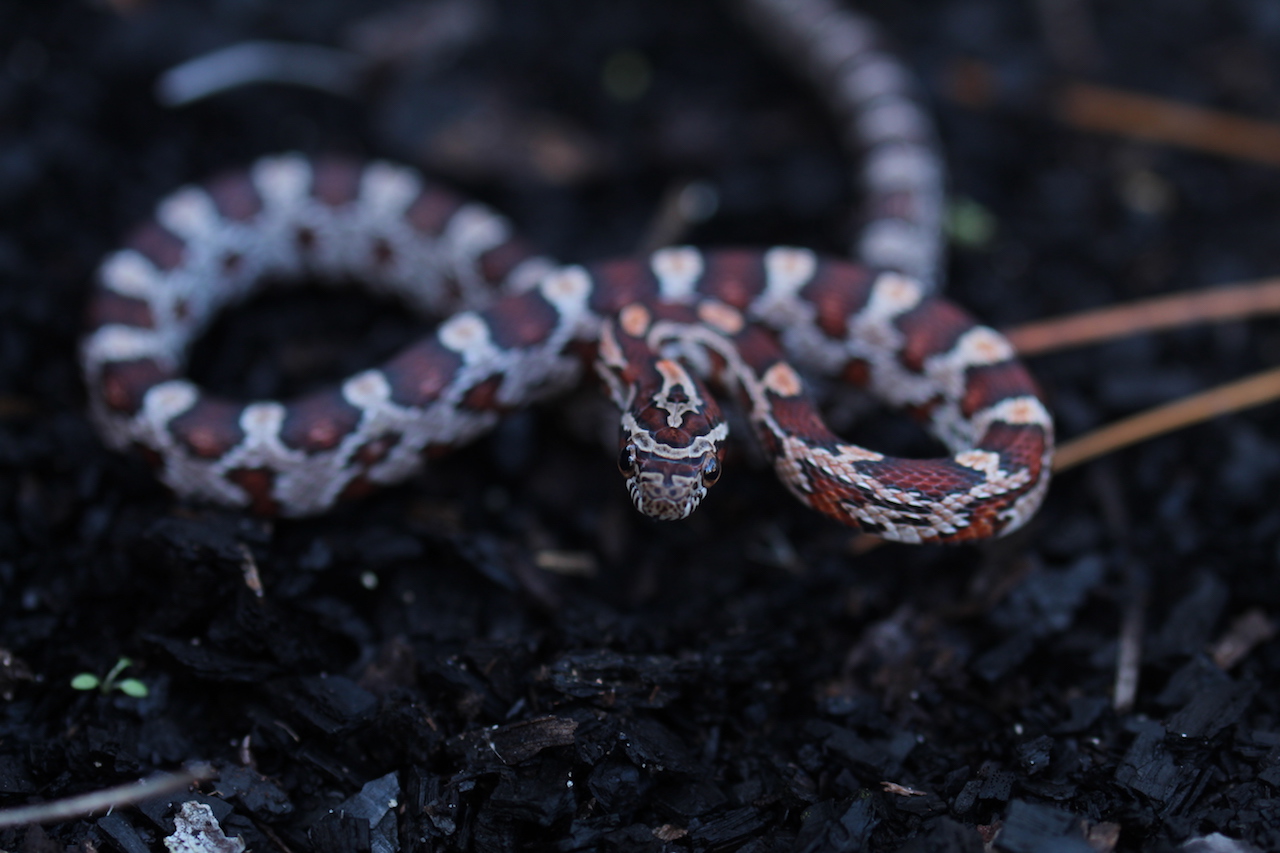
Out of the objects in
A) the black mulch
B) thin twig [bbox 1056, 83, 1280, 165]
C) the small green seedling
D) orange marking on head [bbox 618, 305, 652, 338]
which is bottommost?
the small green seedling

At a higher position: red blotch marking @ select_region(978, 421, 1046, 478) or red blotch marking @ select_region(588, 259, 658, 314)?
red blotch marking @ select_region(588, 259, 658, 314)

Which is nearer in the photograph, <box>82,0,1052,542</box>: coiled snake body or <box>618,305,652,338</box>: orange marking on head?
<box>82,0,1052,542</box>: coiled snake body

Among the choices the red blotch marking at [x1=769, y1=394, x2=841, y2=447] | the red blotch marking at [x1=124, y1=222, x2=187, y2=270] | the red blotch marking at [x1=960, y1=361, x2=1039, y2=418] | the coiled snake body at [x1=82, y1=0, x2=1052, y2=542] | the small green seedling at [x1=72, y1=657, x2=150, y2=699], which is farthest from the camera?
the red blotch marking at [x1=124, y1=222, x2=187, y2=270]

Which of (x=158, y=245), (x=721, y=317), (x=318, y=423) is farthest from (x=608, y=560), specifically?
(x=158, y=245)

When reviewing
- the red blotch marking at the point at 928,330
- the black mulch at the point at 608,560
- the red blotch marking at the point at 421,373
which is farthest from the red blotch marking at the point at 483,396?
the red blotch marking at the point at 928,330

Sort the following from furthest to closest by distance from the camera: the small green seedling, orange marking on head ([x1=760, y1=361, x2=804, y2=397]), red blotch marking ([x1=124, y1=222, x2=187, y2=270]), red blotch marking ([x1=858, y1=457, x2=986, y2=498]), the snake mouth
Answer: red blotch marking ([x1=124, y1=222, x2=187, y2=270]) < orange marking on head ([x1=760, y1=361, x2=804, y2=397]) < red blotch marking ([x1=858, y1=457, x2=986, y2=498]) < the snake mouth < the small green seedling

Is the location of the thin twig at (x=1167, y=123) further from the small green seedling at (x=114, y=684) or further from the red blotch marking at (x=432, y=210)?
the small green seedling at (x=114, y=684)

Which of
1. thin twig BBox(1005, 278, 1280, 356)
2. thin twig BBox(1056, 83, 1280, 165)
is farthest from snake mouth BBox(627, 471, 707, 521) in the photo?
thin twig BBox(1056, 83, 1280, 165)

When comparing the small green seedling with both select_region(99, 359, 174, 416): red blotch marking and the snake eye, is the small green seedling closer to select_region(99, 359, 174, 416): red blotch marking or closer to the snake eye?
select_region(99, 359, 174, 416): red blotch marking
